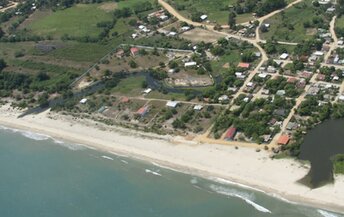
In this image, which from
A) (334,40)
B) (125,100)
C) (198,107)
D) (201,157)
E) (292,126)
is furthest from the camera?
(334,40)

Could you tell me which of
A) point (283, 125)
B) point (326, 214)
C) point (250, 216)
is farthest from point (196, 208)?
point (283, 125)

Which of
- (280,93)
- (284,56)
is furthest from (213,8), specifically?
(280,93)

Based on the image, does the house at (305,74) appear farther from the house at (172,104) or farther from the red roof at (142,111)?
the red roof at (142,111)

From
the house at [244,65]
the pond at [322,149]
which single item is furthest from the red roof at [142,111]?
the pond at [322,149]

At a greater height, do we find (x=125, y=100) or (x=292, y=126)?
(x=292, y=126)

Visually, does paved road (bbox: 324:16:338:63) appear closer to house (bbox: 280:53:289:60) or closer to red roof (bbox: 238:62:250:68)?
house (bbox: 280:53:289:60)

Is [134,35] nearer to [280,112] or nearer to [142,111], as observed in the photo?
[142,111]

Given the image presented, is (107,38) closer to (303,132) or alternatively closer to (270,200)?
(303,132)
